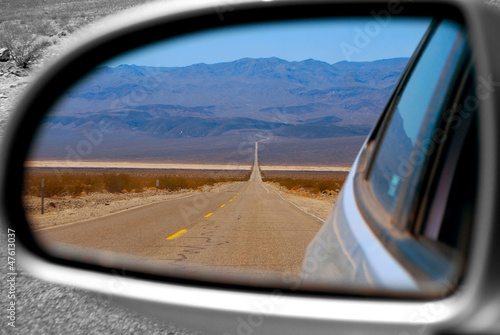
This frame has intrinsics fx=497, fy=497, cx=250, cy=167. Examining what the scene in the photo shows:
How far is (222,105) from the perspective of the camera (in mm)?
119438

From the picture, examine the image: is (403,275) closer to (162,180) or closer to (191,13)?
(191,13)

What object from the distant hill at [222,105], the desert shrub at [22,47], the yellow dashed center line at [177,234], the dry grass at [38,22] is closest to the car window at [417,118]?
the distant hill at [222,105]

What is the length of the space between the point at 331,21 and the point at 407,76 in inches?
18.9

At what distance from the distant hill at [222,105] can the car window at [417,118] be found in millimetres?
486

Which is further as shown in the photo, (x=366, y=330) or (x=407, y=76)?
(x=407, y=76)

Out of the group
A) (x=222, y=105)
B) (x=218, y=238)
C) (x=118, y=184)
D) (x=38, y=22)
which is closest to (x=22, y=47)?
(x=118, y=184)

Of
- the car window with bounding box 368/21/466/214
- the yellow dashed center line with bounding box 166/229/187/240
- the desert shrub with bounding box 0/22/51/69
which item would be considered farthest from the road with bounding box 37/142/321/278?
the desert shrub with bounding box 0/22/51/69

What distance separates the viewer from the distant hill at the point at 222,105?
422cm

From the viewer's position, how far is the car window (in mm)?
1690

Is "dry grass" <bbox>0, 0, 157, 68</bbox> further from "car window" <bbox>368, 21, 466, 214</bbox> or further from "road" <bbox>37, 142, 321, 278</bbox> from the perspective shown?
"car window" <bbox>368, 21, 466, 214</bbox>

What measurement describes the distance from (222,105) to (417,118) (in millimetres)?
118645

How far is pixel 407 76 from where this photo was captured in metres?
2.24

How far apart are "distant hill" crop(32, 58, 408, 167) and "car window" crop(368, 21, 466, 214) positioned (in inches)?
19.1

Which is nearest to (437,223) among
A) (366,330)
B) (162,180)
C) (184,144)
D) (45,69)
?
(366,330)
